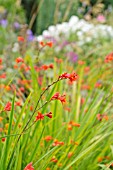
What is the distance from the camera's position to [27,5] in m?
11.6

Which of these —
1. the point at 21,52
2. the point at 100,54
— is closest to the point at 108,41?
the point at 100,54

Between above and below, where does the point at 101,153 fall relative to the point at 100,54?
below

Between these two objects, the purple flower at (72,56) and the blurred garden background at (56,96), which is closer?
the blurred garden background at (56,96)

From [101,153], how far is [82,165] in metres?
0.20

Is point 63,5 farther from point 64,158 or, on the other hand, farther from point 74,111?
point 64,158

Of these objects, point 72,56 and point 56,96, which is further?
point 72,56

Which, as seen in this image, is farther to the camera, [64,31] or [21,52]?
[64,31]

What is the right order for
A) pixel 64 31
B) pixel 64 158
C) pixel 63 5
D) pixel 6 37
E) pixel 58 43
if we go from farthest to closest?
pixel 63 5
pixel 64 31
pixel 58 43
pixel 6 37
pixel 64 158

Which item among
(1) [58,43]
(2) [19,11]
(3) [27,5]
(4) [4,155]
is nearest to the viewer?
(4) [4,155]

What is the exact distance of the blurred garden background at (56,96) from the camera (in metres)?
2.08

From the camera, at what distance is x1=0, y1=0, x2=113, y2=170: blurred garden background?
2.08 metres

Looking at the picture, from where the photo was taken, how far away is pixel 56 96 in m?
1.61

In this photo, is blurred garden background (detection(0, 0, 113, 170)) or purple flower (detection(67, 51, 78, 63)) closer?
blurred garden background (detection(0, 0, 113, 170))

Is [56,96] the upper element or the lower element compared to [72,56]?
lower
